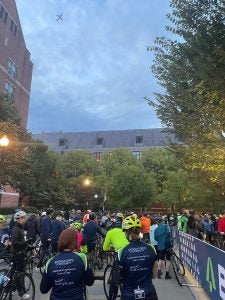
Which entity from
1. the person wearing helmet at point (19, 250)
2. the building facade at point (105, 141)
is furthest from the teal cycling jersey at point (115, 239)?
the building facade at point (105, 141)

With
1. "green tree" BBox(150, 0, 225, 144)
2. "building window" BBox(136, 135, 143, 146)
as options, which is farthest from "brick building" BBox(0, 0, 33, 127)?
"building window" BBox(136, 135, 143, 146)

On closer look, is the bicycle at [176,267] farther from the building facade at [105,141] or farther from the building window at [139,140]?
the building window at [139,140]

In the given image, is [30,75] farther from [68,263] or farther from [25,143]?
[68,263]

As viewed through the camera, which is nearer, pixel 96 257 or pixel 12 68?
pixel 96 257

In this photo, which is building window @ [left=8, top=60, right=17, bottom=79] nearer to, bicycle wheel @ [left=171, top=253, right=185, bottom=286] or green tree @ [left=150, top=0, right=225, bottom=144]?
green tree @ [left=150, top=0, right=225, bottom=144]

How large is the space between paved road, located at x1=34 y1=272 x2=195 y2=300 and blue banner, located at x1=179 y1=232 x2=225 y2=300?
0.51 m

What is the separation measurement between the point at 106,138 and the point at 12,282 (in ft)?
283

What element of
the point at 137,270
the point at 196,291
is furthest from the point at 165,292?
the point at 137,270

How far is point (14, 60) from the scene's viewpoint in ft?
166

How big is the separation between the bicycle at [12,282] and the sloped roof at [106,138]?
3148 inches

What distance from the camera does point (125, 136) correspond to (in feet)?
305

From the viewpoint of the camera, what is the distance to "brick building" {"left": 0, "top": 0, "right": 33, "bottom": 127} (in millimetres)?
47406

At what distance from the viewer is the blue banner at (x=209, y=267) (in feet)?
23.2

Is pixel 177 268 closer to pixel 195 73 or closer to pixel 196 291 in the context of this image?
pixel 196 291
